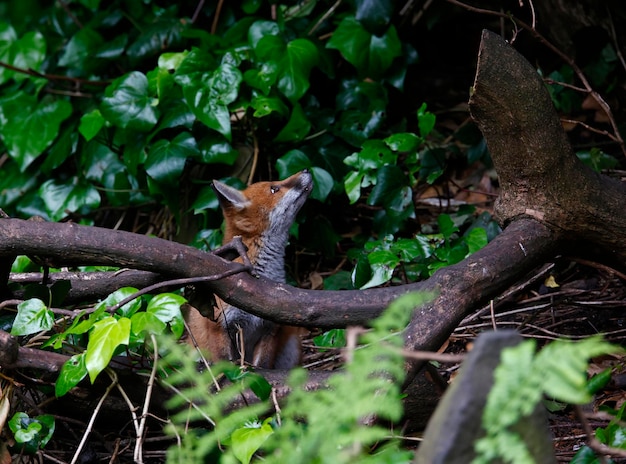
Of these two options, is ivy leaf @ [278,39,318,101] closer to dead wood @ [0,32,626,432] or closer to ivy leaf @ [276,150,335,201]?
ivy leaf @ [276,150,335,201]

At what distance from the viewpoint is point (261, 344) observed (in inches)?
209

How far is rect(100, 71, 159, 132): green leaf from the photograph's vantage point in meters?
6.77

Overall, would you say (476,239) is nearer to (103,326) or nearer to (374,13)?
(374,13)

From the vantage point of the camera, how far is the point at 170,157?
6.64m

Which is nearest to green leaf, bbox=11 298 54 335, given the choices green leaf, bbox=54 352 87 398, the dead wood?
the dead wood

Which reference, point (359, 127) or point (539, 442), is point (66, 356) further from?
point (359, 127)

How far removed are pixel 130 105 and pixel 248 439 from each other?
4175mm

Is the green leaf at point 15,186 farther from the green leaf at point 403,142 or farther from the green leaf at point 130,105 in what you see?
the green leaf at point 403,142

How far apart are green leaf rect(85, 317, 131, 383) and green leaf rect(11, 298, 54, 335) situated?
39cm

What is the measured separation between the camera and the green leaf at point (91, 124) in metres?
6.98

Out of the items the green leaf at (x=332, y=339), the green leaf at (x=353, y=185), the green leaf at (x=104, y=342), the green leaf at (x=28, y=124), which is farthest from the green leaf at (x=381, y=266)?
the green leaf at (x=28, y=124)

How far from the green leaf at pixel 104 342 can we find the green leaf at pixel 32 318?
1.27 ft

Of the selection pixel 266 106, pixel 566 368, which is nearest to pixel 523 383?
pixel 566 368

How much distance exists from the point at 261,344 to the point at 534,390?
11.7 ft
